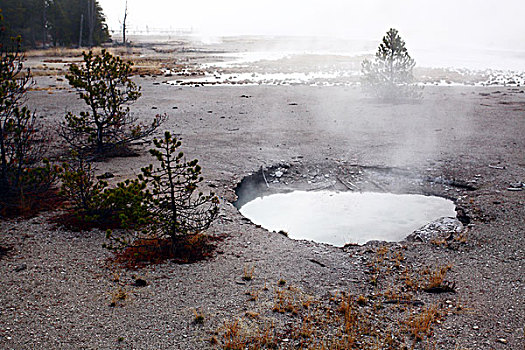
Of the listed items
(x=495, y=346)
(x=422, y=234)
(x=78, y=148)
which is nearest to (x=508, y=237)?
(x=422, y=234)

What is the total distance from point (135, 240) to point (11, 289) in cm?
190

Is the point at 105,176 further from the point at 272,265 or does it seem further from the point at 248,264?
the point at 272,265

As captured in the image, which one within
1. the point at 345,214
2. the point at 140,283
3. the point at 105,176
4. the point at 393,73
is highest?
the point at 393,73

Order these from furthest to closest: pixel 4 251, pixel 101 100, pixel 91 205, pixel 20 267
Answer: pixel 101 100 → pixel 91 205 → pixel 4 251 → pixel 20 267

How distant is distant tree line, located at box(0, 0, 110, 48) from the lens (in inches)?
2254

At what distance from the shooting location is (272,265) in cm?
650

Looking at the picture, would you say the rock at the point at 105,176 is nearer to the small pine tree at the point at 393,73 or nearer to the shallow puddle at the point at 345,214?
the shallow puddle at the point at 345,214

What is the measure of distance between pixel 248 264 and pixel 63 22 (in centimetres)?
6308

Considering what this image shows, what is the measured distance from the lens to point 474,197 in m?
9.20

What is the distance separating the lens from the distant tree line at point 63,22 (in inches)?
2254

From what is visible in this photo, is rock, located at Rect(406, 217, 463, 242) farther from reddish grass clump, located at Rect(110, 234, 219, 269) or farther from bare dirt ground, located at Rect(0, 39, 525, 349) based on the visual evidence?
reddish grass clump, located at Rect(110, 234, 219, 269)

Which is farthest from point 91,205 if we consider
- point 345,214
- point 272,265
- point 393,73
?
point 393,73

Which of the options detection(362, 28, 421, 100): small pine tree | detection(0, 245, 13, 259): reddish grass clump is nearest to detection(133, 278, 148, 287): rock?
detection(0, 245, 13, 259): reddish grass clump

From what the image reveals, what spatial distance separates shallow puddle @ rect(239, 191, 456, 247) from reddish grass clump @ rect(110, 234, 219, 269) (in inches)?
76.8
